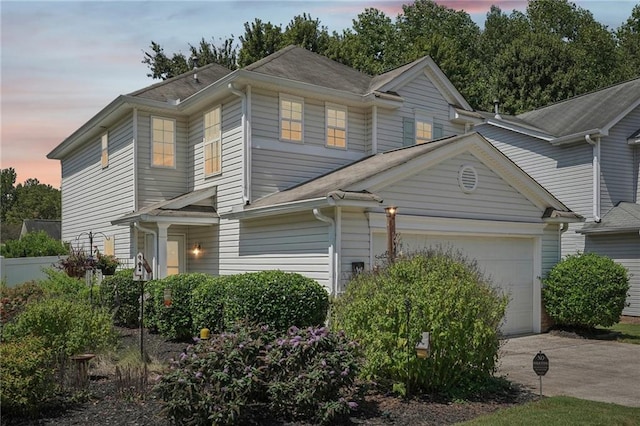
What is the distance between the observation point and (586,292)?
1341 centimetres

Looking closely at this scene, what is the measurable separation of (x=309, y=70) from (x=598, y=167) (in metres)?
9.93

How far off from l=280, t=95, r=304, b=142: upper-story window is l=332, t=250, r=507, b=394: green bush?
7498mm

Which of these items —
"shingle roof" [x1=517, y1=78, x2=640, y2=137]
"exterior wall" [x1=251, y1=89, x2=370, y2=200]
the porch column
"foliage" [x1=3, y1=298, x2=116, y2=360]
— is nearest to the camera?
"foliage" [x1=3, y1=298, x2=116, y2=360]

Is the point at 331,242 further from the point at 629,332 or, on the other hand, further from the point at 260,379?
the point at 629,332

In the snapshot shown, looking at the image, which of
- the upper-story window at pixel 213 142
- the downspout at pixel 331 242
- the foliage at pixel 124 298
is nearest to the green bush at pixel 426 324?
the downspout at pixel 331 242

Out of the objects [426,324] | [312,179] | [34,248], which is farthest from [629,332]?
[34,248]

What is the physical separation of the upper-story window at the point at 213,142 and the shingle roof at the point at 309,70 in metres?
1.64

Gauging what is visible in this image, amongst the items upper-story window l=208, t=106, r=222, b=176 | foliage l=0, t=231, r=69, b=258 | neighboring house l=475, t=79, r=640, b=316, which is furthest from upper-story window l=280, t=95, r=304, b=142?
foliage l=0, t=231, r=69, b=258

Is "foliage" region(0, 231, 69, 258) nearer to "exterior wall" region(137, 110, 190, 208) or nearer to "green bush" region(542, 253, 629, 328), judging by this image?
"exterior wall" region(137, 110, 190, 208)

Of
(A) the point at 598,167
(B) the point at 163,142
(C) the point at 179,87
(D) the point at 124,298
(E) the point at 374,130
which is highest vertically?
(C) the point at 179,87

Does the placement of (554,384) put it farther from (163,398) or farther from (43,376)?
(43,376)

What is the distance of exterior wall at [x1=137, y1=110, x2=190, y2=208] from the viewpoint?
16.4m

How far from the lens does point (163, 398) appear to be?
5957 millimetres

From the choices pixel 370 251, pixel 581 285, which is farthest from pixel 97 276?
pixel 581 285
